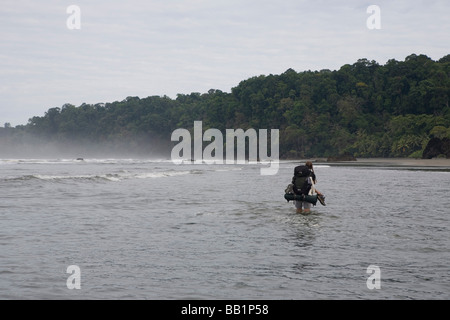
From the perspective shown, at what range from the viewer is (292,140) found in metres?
138

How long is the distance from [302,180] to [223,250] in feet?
20.9

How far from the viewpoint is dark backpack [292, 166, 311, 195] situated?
55.1 ft

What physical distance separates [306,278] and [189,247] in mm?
3508

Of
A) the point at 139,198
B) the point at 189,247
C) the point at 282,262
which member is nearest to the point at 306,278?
the point at 282,262

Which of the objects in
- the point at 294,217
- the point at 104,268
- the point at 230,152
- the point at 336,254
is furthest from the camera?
the point at 230,152

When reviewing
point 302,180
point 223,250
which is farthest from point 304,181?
point 223,250

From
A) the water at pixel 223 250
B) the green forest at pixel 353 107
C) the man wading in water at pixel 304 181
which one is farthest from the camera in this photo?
the green forest at pixel 353 107

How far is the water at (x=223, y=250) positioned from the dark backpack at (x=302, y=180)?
Result: 0.86 metres

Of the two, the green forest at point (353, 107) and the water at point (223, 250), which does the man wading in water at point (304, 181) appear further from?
the green forest at point (353, 107)

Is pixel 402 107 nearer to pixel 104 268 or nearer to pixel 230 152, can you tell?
pixel 230 152

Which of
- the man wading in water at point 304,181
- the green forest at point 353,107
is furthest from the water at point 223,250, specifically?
the green forest at point 353,107

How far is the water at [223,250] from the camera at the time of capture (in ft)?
26.4

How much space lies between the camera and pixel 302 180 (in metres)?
16.8
